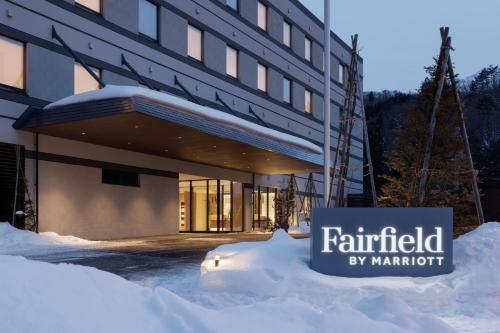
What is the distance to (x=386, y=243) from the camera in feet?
27.9

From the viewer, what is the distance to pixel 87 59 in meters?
18.4

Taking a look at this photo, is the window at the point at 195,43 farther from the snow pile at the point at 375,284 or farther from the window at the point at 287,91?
the snow pile at the point at 375,284

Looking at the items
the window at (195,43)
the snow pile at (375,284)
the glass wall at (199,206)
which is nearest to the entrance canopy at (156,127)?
the glass wall at (199,206)

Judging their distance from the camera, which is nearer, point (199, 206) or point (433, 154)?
point (433, 154)

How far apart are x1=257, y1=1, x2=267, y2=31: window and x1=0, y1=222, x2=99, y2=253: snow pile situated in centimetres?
1966

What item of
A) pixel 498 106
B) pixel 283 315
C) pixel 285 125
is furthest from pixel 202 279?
pixel 498 106

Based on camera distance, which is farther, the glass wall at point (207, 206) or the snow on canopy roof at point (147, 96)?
the glass wall at point (207, 206)

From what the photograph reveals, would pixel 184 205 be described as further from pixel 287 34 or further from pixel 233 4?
pixel 287 34

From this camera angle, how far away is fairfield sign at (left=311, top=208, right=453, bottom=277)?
8453mm

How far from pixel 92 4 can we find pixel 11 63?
15.0ft

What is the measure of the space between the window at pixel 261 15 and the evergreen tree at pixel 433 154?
782 inches

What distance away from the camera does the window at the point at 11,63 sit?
15.8 m

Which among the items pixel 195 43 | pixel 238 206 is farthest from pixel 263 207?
pixel 195 43

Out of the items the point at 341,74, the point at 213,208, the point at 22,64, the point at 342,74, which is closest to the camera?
the point at 22,64
